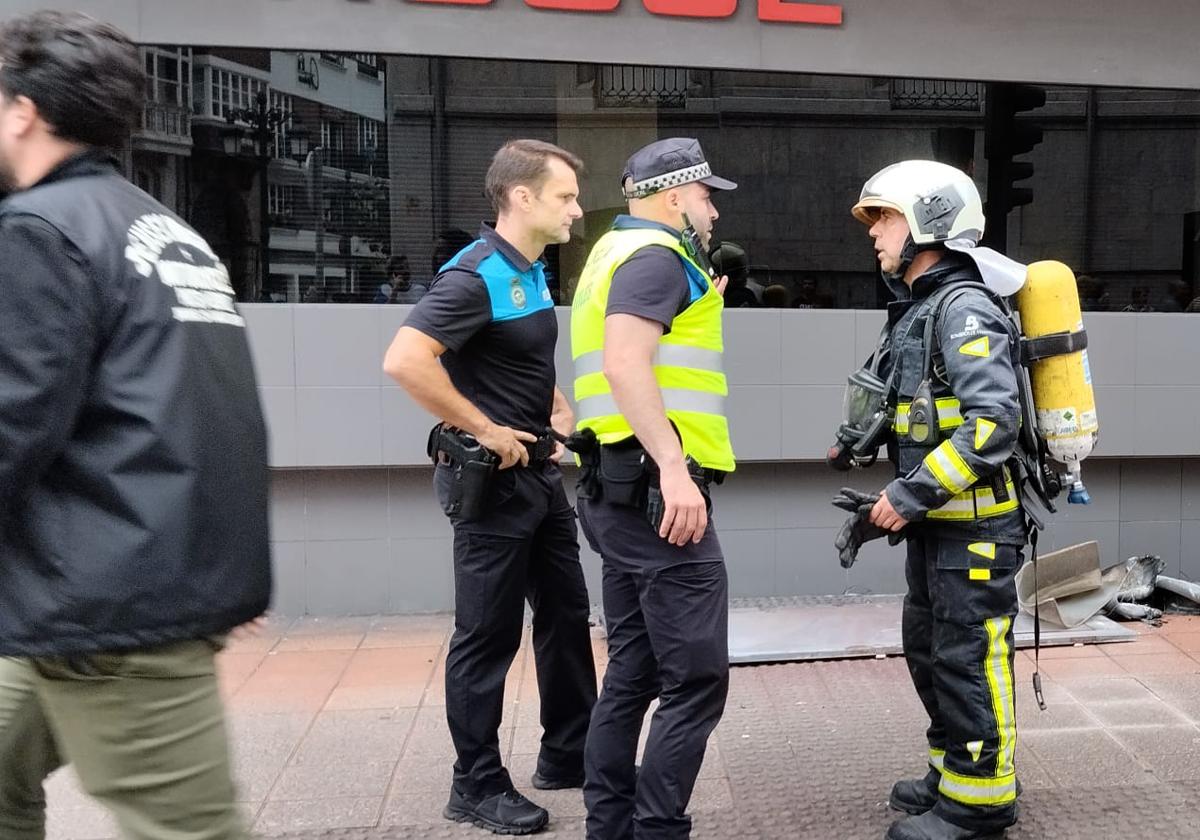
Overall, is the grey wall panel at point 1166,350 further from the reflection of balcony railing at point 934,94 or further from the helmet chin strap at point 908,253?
the helmet chin strap at point 908,253

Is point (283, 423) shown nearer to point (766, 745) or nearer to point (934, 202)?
point (766, 745)

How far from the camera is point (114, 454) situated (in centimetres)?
176

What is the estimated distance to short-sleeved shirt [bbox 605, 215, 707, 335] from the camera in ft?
9.12

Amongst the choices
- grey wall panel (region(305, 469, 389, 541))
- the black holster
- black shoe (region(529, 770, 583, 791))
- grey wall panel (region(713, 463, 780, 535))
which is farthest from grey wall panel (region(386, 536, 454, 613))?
the black holster

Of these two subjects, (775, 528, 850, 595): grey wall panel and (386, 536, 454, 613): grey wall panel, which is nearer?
(386, 536, 454, 613): grey wall panel

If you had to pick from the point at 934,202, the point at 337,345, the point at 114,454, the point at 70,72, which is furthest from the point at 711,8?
the point at 114,454

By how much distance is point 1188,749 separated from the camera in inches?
151

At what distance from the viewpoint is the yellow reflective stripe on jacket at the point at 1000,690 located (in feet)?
9.94

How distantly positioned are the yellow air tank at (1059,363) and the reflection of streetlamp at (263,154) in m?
3.79

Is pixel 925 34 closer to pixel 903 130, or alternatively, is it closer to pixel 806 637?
pixel 903 130

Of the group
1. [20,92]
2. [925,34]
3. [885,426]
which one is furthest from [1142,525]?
[20,92]

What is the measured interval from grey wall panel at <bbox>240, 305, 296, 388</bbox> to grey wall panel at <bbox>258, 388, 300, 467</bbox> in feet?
0.16

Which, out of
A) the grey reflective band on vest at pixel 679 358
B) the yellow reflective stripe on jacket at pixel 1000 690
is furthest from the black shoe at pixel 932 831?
the grey reflective band on vest at pixel 679 358

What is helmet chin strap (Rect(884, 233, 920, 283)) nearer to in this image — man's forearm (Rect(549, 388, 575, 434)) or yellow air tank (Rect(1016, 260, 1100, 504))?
yellow air tank (Rect(1016, 260, 1100, 504))
